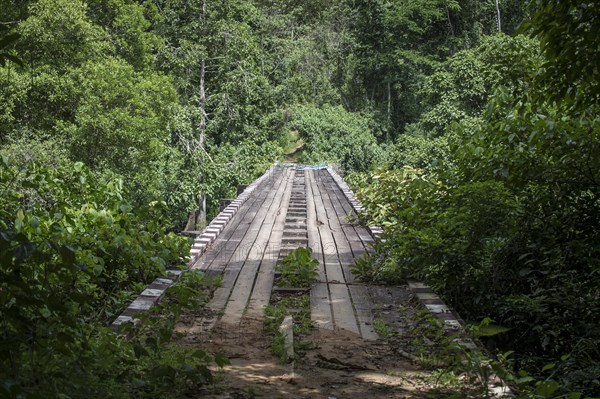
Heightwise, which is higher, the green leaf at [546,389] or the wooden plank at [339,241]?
the green leaf at [546,389]

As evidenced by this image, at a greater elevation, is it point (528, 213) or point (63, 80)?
point (63, 80)

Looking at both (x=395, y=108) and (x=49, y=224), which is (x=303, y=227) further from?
(x=395, y=108)

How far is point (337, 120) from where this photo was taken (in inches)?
1348

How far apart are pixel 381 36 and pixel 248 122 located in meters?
13.8

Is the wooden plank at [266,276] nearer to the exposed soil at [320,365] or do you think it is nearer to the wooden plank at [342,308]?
the exposed soil at [320,365]

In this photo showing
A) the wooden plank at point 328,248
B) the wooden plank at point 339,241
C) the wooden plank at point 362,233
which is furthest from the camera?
the wooden plank at point 362,233

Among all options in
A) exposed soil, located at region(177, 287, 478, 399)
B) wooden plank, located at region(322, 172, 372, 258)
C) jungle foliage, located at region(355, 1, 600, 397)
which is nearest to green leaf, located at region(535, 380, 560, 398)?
exposed soil, located at region(177, 287, 478, 399)

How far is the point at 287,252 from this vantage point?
7.23 m

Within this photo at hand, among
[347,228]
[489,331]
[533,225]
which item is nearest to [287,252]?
[347,228]

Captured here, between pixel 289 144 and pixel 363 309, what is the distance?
101ft

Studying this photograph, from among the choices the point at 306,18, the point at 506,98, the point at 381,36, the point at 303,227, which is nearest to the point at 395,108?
the point at 381,36

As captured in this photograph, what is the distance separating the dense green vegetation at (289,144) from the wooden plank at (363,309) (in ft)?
1.11

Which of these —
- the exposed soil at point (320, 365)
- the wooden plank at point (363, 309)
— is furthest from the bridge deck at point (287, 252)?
the exposed soil at point (320, 365)

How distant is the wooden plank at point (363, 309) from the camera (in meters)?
4.25
